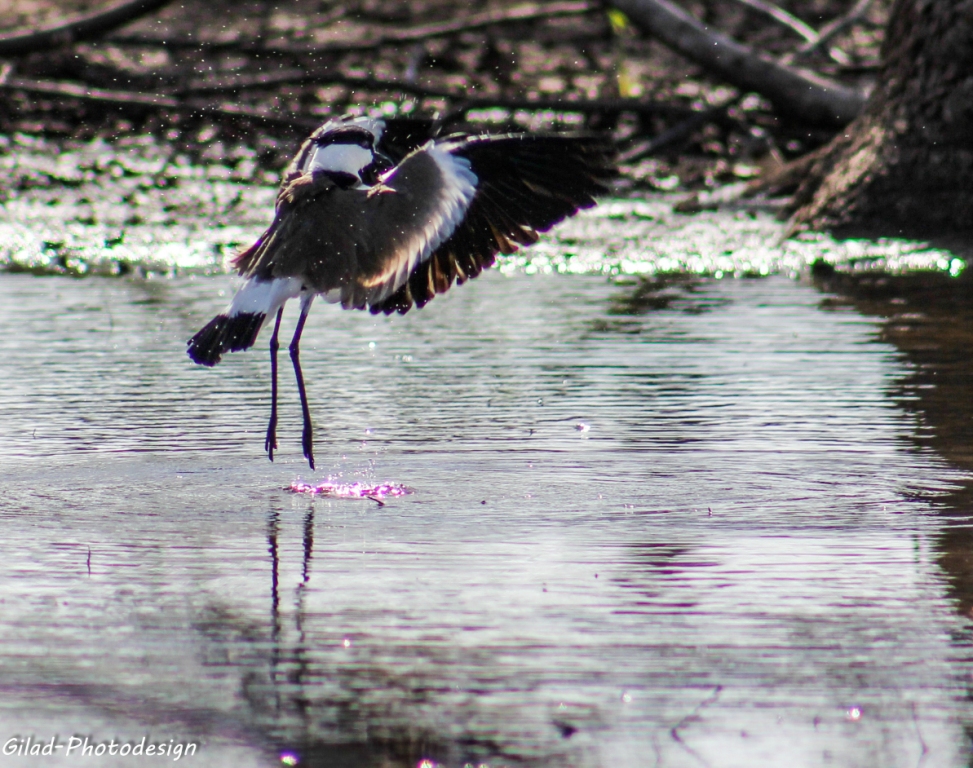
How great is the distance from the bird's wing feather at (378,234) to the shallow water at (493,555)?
0.46 m

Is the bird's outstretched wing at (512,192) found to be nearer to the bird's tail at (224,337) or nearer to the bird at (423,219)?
the bird at (423,219)

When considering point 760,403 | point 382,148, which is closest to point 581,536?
point 760,403

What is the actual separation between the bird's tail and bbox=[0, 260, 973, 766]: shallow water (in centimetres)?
28

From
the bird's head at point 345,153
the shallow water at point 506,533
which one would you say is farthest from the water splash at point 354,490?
the bird's head at point 345,153

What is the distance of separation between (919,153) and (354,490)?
19.9 ft

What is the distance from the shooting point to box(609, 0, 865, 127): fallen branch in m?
11.6

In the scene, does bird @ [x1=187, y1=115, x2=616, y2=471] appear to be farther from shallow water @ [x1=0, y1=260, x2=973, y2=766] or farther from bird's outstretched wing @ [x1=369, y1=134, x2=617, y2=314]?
shallow water @ [x1=0, y1=260, x2=973, y2=766]

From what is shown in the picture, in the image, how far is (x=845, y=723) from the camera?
2.96 metres

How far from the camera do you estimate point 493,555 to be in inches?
159

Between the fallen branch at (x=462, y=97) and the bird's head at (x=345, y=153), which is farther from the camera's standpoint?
the fallen branch at (x=462, y=97)

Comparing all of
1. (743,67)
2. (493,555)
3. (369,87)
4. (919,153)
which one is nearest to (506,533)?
(493,555)

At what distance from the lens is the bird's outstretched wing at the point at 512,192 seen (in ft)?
18.1

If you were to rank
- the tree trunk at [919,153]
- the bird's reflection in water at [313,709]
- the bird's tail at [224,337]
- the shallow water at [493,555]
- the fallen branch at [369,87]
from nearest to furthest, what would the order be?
the bird's reflection in water at [313,709] → the shallow water at [493,555] → the bird's tail at [224,337] → the tree trunk at [919,153] → the fallen branch at [369,87]

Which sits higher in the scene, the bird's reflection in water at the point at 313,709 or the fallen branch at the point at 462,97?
the bird's reflection in water at the point at 313,709
